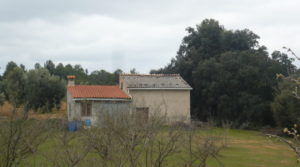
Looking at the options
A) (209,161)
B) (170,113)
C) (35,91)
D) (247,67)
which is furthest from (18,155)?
(35,91)

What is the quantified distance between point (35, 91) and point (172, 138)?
33313 mm

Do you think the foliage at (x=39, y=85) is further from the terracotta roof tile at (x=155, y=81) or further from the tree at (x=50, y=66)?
the tree at (x=50, y=66)

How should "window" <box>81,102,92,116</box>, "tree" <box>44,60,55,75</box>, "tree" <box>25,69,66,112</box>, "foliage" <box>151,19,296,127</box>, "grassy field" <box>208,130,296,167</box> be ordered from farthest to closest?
"tree" <box>44,60,55,75</box> → "tree" <box>25,69,66,112</box> → "foliage" <box>151,19,296,127</box> → "window" <box>81,102,92,116</box> → "grassy field" <box>208,130,296,167</box>

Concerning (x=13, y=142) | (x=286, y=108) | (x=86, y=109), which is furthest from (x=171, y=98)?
(x=13, y=142)

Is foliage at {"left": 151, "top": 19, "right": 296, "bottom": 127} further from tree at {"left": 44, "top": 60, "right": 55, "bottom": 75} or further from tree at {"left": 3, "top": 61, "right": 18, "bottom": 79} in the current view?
tree at {"left": 44, "top": 60, "right": 55, "bottom": 75}

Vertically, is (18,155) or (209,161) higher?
(18,155)

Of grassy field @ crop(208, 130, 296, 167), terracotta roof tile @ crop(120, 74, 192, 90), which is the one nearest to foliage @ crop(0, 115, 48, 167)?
grassy field @ crop(208, 130, 296, 167)

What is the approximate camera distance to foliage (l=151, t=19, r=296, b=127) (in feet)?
111

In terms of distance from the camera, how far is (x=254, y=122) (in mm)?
34281

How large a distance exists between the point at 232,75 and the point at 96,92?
12.5m

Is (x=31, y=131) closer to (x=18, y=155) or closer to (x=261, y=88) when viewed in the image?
(x=18, y=155)

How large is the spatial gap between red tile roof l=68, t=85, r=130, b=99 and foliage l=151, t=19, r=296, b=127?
7814 millimetres

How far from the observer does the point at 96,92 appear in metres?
30.5

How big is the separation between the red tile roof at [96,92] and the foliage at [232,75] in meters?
7.81
